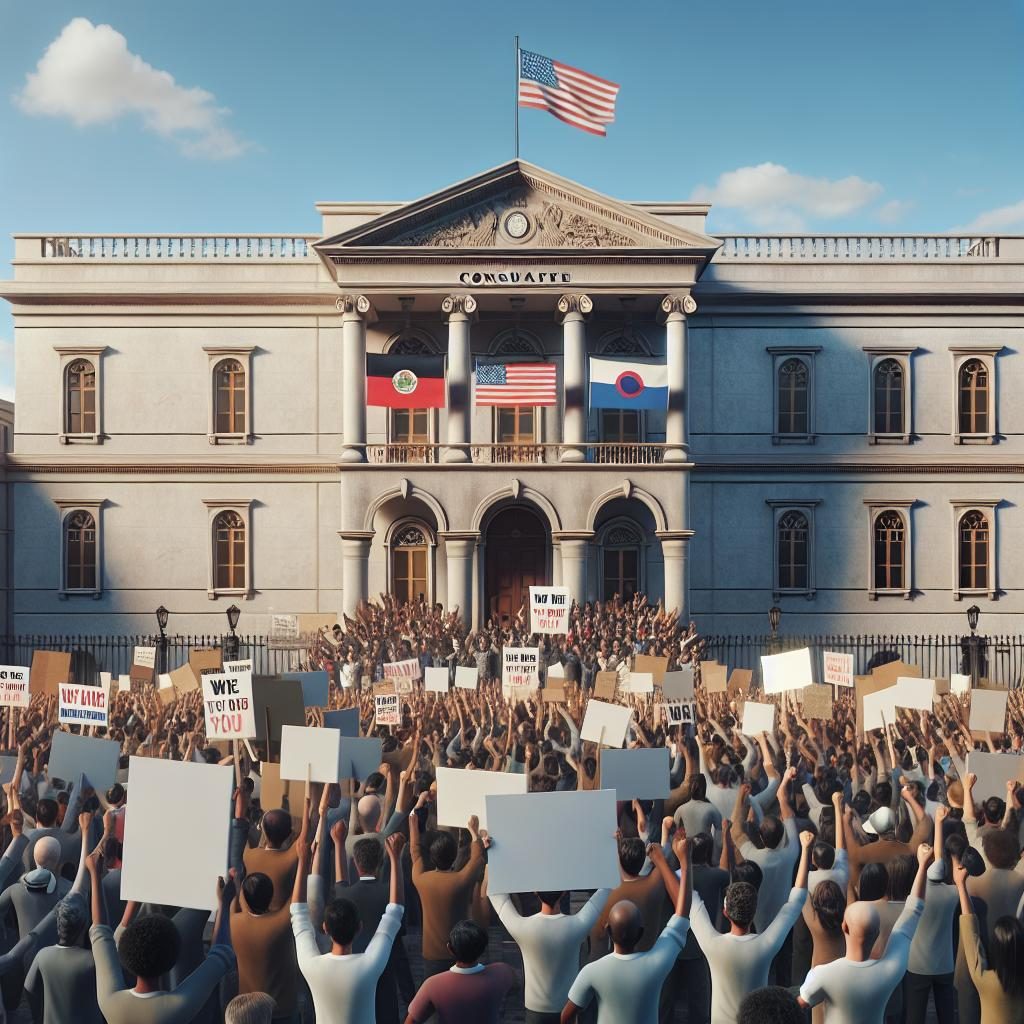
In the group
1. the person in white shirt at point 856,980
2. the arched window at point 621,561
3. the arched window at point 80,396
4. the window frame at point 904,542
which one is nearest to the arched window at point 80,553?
the arched window at point 80,396

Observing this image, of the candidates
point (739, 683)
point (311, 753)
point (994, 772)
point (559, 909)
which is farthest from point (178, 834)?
point (739, 683)

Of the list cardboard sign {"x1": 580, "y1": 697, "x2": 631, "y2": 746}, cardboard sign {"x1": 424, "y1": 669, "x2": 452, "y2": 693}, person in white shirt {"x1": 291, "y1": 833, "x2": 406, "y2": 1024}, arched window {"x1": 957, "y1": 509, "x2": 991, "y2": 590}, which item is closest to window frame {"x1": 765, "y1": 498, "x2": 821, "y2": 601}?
arched window {"x1": 957, "y1": 509, "x2": 991, "y2": 590}

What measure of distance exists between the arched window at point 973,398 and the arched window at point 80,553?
26.1m

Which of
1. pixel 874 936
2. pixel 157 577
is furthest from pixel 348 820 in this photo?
pixel 157 577

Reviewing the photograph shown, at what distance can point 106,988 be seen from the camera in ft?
17.8

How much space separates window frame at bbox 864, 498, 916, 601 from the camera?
3412 centimetres

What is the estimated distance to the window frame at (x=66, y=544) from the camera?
33.8 m

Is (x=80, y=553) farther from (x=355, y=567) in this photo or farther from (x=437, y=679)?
(x=437, y=679)

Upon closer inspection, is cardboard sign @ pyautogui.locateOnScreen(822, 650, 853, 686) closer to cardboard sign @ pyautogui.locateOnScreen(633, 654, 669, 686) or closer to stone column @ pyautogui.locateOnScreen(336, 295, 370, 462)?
cardboard sign @ pyautogui.locateOnScreen(633, 654, 669, 686)

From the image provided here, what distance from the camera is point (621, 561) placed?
33.7m

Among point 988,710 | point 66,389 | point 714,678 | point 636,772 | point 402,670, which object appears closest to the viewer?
point 636,772

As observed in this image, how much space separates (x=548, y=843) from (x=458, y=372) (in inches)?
995

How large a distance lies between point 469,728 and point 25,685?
6.10 meters

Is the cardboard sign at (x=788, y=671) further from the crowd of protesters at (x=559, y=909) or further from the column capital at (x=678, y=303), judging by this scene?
the column capital at (x=678, y=303)
